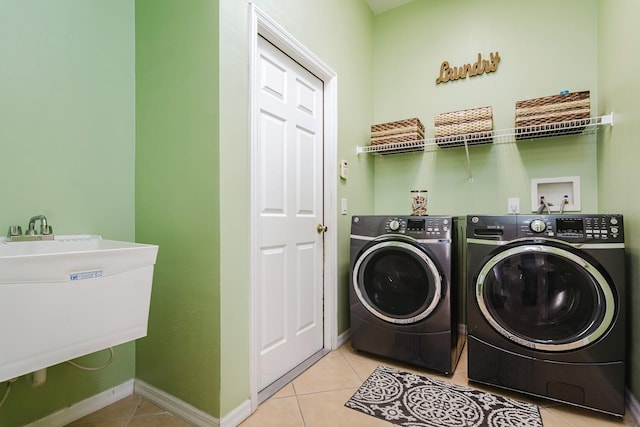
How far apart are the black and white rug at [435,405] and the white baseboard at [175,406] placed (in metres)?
0.68

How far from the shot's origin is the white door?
1677 mm

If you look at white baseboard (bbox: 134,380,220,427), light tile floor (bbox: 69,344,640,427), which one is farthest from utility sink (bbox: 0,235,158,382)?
light tile floor (bbox: 69,344,640,427)

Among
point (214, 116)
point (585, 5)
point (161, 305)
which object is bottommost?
point (161, 305)

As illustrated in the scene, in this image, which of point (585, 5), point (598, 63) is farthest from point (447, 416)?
point (585, 5)

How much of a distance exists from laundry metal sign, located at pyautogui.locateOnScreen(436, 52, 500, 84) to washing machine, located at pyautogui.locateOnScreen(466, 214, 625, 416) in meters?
1.44

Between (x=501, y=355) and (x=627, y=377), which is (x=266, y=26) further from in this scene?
(x=627, y=377)

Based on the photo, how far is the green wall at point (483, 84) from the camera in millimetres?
2150

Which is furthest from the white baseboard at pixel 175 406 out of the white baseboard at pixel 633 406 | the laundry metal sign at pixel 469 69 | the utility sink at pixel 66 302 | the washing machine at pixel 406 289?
the laundry metal sign at pixel 469 69

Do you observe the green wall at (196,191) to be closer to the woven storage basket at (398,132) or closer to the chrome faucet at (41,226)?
the chrome faucet at (41,226)

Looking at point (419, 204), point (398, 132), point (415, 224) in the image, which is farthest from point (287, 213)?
point (398, 132)

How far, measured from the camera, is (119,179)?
1612mm

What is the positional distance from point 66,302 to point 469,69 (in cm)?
290

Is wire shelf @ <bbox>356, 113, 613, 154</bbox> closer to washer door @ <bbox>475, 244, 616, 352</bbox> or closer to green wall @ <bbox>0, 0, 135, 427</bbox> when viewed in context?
washer door @ <bbox>475, 244, 616, 352</bbox>

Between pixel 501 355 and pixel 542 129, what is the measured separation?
1437mm
